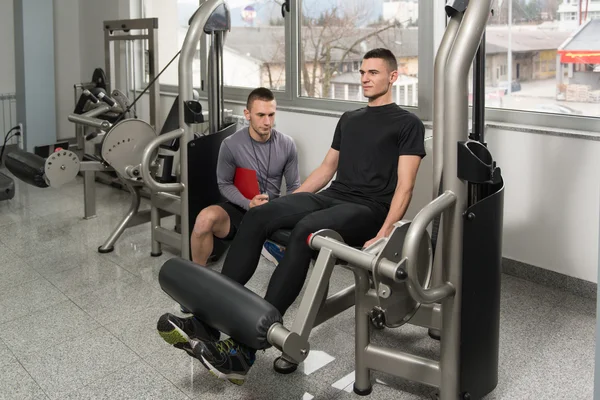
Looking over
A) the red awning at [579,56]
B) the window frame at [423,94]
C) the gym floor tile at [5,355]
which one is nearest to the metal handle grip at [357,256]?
the gym floor tile at [5,355]

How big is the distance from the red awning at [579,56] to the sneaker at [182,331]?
2.07 metres

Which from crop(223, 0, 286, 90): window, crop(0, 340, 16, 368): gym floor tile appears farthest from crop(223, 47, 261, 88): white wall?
crop(0, 340, 16, 368): gym floor tile

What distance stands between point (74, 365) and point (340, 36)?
2.45 meters

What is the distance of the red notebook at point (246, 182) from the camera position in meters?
3.11

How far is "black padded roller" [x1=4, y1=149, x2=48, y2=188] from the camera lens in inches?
148

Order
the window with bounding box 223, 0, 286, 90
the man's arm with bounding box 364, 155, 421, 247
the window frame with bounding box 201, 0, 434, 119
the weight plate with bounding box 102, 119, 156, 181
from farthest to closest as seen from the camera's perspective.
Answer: the window with bounding box 223, 0, 286, 90 < the weight plate with bounding box 102, 119, 156, 181 < the window frame with bounding box 201, 0, 434, 119 < the man's arm with bounding box 364, 155, 421, 247

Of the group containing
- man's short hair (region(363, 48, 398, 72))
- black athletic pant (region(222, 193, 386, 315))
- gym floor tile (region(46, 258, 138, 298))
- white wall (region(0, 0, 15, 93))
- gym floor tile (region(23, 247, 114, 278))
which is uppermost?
white wall (region(0, 0, 15, 93))

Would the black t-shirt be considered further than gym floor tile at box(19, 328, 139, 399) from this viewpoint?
Yes

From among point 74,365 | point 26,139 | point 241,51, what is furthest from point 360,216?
point 26,139

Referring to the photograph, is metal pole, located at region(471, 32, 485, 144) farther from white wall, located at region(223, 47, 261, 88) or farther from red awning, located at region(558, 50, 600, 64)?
white wall, located at region(223, 47, 261, 88)

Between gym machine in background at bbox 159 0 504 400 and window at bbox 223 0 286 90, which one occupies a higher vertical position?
window at bbox 223 0 286 90

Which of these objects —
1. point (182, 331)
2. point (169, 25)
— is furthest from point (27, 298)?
point (169, 25)

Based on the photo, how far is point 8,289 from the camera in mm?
3141

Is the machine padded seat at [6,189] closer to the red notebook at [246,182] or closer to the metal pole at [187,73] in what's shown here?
the metal pole at [187,73]
